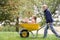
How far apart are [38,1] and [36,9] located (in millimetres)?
692

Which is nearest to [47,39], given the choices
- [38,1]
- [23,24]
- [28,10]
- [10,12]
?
[23,24]

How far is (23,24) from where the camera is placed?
1156 centimetres

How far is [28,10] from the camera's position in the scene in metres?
19.2

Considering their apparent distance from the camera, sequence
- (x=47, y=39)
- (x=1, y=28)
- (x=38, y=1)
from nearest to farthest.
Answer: (x=47, y=39), (x=1, y=28), (x=38, y=1)

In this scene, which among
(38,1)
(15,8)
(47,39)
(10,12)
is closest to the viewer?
(47,39)

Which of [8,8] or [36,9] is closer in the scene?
[8,8]

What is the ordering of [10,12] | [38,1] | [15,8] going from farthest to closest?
[38,1] → [15,8] → [10,12]

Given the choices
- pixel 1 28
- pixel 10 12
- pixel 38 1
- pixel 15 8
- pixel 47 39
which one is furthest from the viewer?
pixel 38 1

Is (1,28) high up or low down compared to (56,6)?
down

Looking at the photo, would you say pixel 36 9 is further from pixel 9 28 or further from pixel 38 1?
pixel 9 28

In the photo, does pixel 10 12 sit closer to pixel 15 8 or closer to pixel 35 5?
pixel 15 8

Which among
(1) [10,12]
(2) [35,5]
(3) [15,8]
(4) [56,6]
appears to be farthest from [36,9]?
(1) [10,12]

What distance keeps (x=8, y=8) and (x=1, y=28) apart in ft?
23.2

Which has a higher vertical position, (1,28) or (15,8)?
(15,8)
